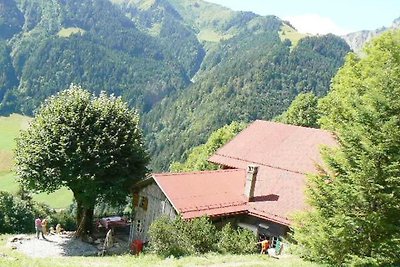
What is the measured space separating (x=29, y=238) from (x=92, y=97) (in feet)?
36.0

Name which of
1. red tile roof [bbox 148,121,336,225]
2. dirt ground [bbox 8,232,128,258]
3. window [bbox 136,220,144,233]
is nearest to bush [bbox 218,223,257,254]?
red tile roof [bbox 148,121,336,225]

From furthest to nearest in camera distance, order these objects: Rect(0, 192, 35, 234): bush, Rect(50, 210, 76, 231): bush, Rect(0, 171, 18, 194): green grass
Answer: Rect(0, 171, 18, 194): green grass < Rect(50, 210, 76, 231): bush < Rect(0, 192, 35, 234): bush

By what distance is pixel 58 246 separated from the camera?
33.3 meters

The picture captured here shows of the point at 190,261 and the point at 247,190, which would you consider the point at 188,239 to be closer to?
the point at 190,261

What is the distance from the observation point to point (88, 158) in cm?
3291

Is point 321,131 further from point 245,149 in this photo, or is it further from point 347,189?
point 347,189

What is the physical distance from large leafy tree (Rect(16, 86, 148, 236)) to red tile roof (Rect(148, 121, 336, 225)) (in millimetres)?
4635

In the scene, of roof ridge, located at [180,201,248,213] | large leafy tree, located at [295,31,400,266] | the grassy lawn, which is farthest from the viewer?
roof ridge, located at [180,201,248,213]

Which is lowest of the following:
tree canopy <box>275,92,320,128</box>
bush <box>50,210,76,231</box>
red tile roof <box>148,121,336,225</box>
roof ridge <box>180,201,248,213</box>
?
bush <box>50,210,76,231</box>

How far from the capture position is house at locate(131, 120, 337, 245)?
30.2m

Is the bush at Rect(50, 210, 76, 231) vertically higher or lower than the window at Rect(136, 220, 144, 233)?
lower

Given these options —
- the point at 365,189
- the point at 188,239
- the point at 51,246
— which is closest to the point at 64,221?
the point at 51,246

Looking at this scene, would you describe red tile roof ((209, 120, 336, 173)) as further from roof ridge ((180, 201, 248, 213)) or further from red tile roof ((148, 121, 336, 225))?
roof ridge ((180, 201, 248, 213))

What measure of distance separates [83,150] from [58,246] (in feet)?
22.1
